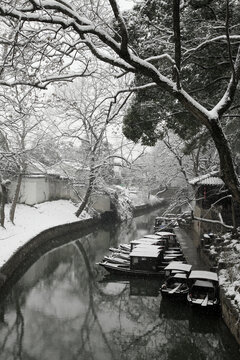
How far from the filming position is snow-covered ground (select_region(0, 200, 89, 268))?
62.7 ft

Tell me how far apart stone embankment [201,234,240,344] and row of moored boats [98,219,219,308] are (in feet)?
1.94

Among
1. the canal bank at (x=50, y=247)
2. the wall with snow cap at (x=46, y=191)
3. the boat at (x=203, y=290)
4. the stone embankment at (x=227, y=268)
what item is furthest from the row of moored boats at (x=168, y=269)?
the wall with snow cap at (x=46, y=191)

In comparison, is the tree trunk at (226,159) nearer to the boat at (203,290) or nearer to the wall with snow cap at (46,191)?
the boat at (203,290)

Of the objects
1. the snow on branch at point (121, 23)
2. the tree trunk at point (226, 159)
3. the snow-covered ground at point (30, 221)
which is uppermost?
the snow on branch at point (121, 23)

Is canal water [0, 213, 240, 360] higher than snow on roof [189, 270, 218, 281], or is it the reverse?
snow on roof [189, 270, 218, 281]

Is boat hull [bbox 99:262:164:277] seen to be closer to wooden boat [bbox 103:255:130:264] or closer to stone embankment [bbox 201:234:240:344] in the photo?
wooden boat [bbox 103:255:130:264]

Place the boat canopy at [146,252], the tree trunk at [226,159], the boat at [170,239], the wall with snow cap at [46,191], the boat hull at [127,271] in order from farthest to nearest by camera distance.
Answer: the wall with snow cap at [46,191] < the boat at [170,239] < the boat canopy at [146,252] < the boat hull at [127,271] < the tree trunk at [226,159]

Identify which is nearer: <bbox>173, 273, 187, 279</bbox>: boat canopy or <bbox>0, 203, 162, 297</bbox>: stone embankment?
<bbox>173, 273, 187, 279</bbox>: boat canopy

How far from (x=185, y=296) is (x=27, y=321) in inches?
242

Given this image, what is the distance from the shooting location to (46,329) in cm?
1205

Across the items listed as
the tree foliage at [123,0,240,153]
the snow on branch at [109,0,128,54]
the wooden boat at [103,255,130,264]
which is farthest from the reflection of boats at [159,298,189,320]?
the snow on branch at [109,0,128,54]

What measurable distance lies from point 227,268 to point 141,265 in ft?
15.9

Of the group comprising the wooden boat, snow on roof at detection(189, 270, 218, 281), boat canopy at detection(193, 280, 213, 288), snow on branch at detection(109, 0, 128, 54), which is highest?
snow on branch at detection(109, 0, 128, 54)

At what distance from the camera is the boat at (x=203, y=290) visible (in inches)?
518
